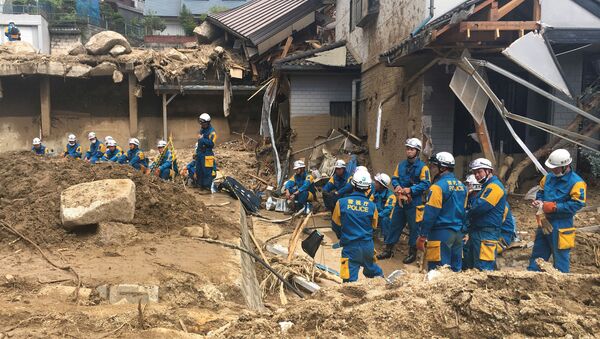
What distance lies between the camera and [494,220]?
6.09m

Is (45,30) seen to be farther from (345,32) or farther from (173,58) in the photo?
(345,32)

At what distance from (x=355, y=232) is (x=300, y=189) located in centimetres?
551

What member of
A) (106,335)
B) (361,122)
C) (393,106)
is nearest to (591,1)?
(393,106)

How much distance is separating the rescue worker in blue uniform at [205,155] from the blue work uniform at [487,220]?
591 centimetres

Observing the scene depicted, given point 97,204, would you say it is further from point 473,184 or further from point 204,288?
point 473,184

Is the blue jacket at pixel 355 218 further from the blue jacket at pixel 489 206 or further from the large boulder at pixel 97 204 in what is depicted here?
the large boulder at pixel 97 204

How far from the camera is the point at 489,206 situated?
236 inches

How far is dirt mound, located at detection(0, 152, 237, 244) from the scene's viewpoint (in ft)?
20.8

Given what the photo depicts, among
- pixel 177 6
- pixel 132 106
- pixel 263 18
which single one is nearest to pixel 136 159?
pixel 132 106

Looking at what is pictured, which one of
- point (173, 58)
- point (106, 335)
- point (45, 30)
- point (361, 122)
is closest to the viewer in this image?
point (106, 335)

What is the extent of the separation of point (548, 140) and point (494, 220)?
14.4 feet

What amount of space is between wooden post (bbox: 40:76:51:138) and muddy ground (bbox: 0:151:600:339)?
11.0 metres

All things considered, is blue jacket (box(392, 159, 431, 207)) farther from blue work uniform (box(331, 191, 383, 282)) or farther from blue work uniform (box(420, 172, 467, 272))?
blue work uniform (box(331, 191, 383, 282))

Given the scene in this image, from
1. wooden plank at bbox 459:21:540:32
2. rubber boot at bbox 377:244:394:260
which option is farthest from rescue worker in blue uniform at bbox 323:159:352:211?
wooden plank at bbox 459:21:540:32
